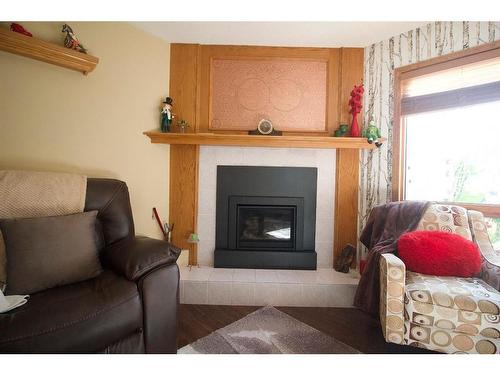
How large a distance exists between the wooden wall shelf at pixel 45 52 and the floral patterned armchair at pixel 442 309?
8.01 ft

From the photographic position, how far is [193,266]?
214 cm

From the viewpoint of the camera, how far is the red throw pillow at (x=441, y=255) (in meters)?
1.35

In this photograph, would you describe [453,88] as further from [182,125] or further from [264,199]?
[182,125]

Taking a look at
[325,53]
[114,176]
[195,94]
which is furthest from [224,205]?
[325,53]

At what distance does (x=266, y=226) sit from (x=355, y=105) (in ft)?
4.73

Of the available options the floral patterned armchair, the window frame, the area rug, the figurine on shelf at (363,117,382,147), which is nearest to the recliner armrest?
the area rug

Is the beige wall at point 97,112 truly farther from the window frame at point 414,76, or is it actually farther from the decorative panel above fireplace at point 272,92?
the window frame at point 414,76

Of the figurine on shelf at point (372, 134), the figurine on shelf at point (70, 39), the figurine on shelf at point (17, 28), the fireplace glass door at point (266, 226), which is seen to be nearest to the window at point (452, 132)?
the figurine on shelf at point (372, 134)

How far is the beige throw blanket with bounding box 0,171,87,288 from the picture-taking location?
3.89ft

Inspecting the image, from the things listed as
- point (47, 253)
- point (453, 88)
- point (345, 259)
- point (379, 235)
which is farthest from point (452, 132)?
point (47, 253)

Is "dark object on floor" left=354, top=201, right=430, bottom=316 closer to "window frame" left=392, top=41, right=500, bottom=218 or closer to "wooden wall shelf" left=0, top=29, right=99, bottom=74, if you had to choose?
"window frame" left=392, top=41, right=500, bottom=218

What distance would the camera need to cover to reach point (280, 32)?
1.97 meters

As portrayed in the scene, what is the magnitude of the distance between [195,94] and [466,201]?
261 centimetres
